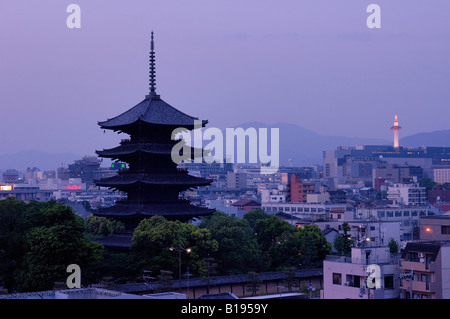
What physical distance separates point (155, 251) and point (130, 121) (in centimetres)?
1141

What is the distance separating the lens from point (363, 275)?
30.2m

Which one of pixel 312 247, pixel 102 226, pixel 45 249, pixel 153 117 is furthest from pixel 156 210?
pixel 45 249

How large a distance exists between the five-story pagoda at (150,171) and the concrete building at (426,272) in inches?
763

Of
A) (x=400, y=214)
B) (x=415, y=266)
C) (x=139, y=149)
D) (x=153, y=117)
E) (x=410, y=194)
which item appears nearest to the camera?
(x=415, y=266)

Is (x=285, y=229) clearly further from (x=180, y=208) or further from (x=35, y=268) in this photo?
(x=35, y=268)

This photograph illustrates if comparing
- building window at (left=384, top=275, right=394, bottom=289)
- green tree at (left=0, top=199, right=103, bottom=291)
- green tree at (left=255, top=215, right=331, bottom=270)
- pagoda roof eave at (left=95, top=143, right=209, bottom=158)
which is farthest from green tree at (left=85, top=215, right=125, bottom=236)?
building window at (left=384, top=275, right=394, bottom=289)

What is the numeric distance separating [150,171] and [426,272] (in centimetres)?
2285

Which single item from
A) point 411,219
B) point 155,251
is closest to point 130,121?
point 155,251

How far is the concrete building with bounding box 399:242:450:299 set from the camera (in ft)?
96.0

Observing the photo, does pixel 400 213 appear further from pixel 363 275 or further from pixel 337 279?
pixel 363 275

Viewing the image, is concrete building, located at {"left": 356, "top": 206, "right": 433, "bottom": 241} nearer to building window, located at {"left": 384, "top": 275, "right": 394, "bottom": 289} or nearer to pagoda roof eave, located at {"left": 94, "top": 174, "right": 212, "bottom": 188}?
pagoda roof eave, located at {"left": 94, "top": 174, "right": 212, "bottom": 188}

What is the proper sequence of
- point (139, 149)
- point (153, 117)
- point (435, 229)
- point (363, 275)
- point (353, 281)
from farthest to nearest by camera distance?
point (153, 117)
point (139, 149)
point (435, 229)
point (353, 281)
point (363, 275)

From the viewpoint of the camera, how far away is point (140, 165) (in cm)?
4788

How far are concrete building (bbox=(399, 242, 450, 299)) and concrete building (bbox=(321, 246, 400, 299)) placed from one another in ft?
1.80
